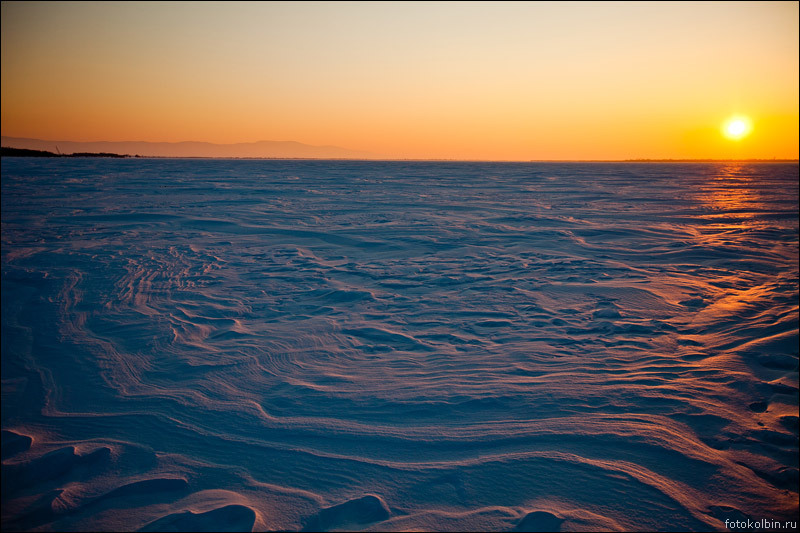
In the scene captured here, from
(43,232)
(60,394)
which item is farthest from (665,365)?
(43,232)

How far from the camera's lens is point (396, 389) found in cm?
259

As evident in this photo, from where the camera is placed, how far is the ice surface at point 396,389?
1.75 m

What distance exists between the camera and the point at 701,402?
2.41 m

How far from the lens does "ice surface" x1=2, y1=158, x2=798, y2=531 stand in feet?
5.76

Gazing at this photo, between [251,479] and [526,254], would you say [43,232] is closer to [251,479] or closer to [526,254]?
[251,479]

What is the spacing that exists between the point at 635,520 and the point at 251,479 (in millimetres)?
1665

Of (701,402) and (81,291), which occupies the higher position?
(81,291)

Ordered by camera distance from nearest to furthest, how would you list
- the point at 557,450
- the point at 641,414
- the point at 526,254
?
1. the point at 557,450
2. the point at 641,414
3. the point at 526,254

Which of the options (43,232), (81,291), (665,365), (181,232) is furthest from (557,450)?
(43,232)

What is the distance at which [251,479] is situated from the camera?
187cm

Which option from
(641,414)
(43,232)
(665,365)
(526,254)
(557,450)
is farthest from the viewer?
(43,232)

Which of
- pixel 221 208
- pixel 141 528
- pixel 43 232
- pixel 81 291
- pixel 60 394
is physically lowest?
pixel 141 528

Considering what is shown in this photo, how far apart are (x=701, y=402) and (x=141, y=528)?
293 centimetres

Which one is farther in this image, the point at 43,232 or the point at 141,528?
the point at 43,232
